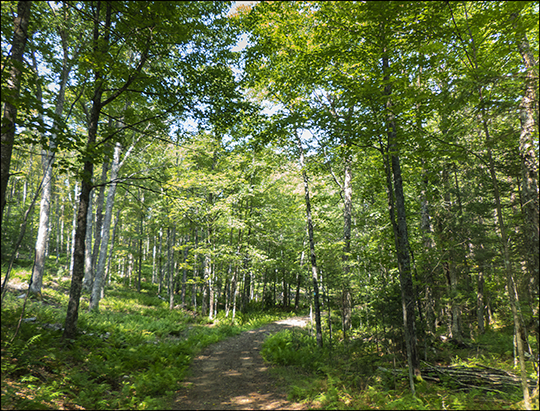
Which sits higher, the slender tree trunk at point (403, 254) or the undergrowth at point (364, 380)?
the slender tree trunk at point (403, 254)

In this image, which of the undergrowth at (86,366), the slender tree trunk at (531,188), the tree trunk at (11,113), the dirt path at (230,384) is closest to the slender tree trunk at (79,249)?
the undergrowth at (86,366)

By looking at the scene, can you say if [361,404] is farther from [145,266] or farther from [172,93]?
[145,266]

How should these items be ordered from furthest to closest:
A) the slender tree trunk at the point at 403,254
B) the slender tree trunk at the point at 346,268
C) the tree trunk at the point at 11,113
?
1. the slender tree trunk at the point at 346,268
2. the slender tree trunk at the point at 403,254
3. the tree trunk at the point at 11,113

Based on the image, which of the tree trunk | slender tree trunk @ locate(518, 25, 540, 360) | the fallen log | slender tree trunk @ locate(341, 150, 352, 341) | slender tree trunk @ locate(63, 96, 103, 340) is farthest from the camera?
slender tree trunk @ locate(341, 150, 352, 341)

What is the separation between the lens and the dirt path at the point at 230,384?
18.7ft

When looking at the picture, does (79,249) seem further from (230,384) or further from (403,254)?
(403,254)

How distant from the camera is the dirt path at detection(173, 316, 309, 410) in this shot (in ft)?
18.7

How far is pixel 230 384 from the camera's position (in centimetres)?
694

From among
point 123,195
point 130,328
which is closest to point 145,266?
point 123,195

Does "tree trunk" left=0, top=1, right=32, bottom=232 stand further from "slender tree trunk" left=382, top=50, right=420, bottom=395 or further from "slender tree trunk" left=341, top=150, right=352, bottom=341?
"slender tree trunk" left=341, top=150, right=352, bottom=341

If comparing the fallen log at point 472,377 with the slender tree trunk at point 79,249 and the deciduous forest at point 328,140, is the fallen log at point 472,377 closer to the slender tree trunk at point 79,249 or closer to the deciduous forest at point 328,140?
the deciduous forest at point 328,140

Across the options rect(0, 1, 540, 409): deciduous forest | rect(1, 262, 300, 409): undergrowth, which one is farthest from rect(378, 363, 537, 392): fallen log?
rect(1, 262, 300, 409): undergrowth

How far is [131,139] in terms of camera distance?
1400 centimetres

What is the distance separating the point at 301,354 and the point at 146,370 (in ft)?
15.5
